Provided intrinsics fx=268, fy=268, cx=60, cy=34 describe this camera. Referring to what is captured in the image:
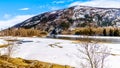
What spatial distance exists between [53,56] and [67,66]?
9693 millimetres

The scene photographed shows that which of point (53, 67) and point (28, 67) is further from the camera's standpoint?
point (53, 67)

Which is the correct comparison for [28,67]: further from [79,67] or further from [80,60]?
[80,60]

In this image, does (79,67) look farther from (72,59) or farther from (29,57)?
(29,57)

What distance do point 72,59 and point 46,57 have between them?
5865mm

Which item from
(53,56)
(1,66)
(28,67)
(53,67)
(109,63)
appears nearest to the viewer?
(1,66)

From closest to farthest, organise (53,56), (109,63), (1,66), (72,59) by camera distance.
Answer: (1,66) → (109,63) → (72,59) → (53,56)

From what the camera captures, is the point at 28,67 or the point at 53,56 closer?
the point at 28,67

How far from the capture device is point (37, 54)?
184 feet

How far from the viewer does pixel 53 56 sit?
176 ft

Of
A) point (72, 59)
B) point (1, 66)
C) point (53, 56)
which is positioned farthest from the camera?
point (53, 56)

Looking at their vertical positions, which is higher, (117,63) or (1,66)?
(1,66)

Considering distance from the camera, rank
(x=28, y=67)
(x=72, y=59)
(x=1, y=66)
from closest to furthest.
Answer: (x=1, y=66)
(x=28, y=67)
(x=72, y=59)

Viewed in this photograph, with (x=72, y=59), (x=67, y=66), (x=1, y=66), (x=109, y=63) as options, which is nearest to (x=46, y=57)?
(x=72, y=59)

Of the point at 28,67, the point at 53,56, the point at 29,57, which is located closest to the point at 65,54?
the point at 53,56
